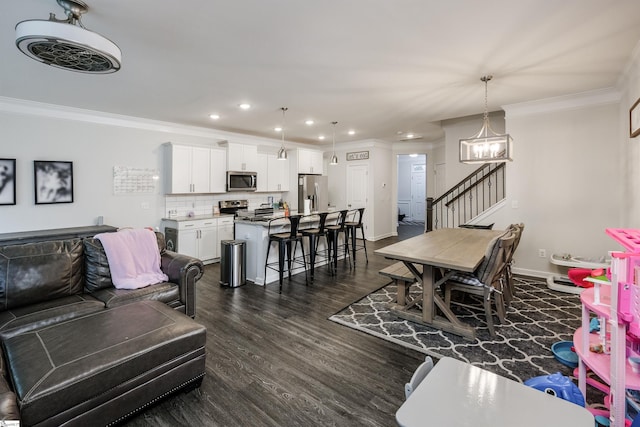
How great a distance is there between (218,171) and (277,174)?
5.38ft

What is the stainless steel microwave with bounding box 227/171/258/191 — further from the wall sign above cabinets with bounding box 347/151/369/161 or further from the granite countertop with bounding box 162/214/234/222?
the wall sign above cabinets with bounding box 347/151/369/161

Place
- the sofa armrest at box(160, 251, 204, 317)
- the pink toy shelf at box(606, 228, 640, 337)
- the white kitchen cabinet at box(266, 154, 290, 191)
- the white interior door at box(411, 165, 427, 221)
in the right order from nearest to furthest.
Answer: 1. the pink toy shelf at box(606, 228, 640, 337)
2. the sofa armrest at box(160, 251, 204, 317)
3. the white kitchen cabinet at box(266, 154, 290, 191)
4. the white interior door at box(411, 165, 427, 221)

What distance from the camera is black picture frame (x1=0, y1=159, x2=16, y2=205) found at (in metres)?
4.10

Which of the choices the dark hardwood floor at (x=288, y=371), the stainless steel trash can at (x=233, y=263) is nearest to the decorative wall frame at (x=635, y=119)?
the dark hardwood floor at (x=288, y=371)

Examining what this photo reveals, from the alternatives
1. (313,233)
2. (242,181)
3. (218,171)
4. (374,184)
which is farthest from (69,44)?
(374,184)

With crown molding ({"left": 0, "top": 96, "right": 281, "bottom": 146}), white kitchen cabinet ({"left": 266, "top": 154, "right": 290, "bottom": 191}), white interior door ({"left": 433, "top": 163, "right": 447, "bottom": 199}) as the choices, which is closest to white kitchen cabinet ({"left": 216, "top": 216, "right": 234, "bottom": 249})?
white kitchen cabinet ({"left": 266, "top": 154, "right": 290, "bottom": 191})

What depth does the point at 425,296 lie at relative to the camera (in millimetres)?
3143

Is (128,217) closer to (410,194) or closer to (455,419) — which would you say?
(455,419)

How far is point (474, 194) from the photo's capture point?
604cm

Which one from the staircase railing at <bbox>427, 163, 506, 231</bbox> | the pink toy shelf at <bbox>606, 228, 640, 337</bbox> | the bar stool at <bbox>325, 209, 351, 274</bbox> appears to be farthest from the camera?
the staircase railing at <bbox>427, 163, 506, 231</bbox>

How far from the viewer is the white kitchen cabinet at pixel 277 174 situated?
729cm

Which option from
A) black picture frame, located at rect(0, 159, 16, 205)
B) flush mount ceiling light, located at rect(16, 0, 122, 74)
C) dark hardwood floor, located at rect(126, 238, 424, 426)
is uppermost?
flush mount ceiling light, located at rect(16, 0, 122, 74)

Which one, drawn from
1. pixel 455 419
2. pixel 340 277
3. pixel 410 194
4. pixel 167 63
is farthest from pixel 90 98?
pixel 410 194

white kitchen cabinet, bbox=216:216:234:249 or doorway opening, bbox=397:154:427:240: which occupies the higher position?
doorway opening, bbox=397:154:427:240
